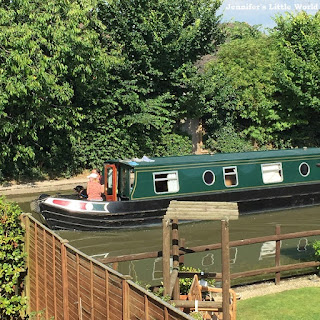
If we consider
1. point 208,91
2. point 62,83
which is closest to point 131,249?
point 62,83

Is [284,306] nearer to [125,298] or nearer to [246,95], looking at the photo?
[125,298]

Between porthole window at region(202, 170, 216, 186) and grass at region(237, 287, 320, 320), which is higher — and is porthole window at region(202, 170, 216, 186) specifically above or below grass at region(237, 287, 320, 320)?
above

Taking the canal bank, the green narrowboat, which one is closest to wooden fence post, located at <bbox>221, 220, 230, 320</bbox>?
the green narrowboat

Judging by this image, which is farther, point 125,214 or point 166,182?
point 166,182

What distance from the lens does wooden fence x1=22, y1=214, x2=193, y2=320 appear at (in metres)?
4.84

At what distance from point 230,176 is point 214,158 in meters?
0.93

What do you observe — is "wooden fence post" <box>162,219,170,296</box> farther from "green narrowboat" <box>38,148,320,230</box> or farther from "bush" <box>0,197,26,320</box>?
"green narrowboat" <box>38,148,320,230</box>

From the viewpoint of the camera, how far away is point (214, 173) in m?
17.3

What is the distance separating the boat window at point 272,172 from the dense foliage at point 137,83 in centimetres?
835

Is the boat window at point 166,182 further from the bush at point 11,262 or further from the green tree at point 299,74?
the green tree at point 299,74

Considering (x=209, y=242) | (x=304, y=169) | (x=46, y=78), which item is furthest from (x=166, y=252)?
(x=46, y=78)

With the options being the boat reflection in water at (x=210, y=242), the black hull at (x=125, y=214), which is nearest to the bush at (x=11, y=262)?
the boat reflection in water at (x=210, y=242)

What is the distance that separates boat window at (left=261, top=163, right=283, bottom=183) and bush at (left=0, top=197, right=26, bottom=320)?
12214 mm

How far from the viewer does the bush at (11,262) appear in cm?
705
